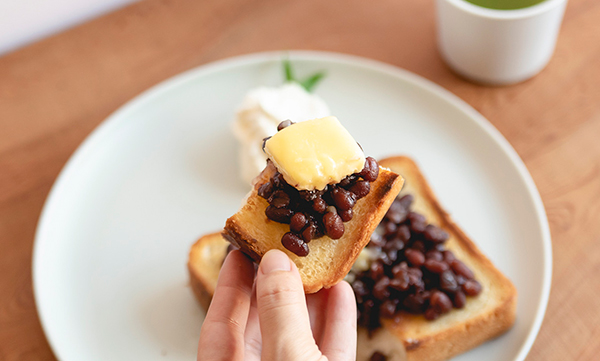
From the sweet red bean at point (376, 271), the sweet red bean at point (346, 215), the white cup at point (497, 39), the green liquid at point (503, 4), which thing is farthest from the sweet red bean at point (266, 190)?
the green liquid at point (503, 4)

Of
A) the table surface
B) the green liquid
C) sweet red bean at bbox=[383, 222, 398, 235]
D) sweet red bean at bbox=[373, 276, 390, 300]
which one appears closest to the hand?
sweet red bean at bbox=[373, 276, 390, 300]

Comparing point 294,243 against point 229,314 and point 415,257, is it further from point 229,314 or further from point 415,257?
point 415,257

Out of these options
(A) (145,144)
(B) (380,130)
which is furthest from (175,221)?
(B) (380,130)

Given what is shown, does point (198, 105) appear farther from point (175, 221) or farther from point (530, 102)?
point (530, 102)

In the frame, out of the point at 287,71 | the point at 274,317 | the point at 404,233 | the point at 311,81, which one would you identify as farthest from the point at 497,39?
the point at 274,317

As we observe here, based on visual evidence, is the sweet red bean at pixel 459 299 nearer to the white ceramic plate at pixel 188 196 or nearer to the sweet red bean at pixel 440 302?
the sweet red bean at pixel 440 302
